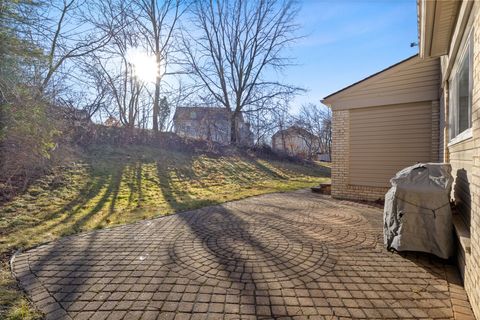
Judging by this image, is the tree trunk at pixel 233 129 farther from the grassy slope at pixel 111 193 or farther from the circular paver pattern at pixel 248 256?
the circular paver pattern at pixel 248 256

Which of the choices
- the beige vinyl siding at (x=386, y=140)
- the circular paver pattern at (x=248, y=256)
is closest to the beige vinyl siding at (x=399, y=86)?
the beige vinyl siding at (x=386, y=140)

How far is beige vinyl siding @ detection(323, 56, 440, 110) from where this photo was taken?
20.0ft

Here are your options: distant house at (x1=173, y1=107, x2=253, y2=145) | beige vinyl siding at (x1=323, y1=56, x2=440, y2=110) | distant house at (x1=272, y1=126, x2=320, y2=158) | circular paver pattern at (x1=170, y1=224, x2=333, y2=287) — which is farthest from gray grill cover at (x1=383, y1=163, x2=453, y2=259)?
distant house at (x1=272, y1=126, x2=320, y2=158)

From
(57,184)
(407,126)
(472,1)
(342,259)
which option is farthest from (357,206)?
(57,184)

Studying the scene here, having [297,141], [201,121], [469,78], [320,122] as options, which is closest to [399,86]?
[469,78]

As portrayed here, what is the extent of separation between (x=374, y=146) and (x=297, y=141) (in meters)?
29.4

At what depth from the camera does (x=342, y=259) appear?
3.15m

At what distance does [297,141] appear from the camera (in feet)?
118

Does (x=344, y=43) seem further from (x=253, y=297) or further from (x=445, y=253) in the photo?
(x=253, y=297)

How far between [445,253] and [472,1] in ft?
8.87

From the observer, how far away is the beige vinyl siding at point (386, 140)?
6.29 meters

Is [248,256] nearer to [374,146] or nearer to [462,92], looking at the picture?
[462,92]

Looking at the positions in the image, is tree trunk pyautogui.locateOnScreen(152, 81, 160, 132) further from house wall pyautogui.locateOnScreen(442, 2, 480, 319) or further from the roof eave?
house wall pyautogui.locateOnScreen(442, 2, 480, 319)

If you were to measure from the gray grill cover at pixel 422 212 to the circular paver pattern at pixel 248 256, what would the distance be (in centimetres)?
101
